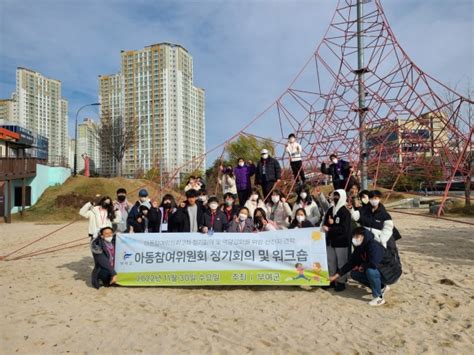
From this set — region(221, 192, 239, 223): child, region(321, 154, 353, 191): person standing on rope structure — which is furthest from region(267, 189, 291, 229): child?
region(321, 154, 353, 191): person standing on rope structure

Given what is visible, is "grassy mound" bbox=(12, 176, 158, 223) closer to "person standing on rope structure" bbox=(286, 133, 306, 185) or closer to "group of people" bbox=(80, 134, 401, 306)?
"person standing on rope structure" bbox=(286, 133, 306, 185)

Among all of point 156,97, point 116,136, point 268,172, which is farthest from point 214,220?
point 156,97

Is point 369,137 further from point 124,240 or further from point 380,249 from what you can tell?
point 124,240

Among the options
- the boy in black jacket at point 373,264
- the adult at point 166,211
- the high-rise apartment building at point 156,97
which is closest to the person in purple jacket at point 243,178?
the adult at point 166,211

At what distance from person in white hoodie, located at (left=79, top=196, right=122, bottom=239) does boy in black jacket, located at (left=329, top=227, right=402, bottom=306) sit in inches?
171

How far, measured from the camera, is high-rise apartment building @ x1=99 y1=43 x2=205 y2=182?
40219 millimetres

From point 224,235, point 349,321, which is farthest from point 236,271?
point 349,321

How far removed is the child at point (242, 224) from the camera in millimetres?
6086

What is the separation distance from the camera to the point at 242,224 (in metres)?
6.11

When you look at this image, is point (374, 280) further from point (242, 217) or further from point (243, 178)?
point (243, 178)

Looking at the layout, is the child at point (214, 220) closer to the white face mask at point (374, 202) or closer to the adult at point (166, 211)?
the adult at point (166, 211)

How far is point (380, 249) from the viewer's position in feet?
16.2

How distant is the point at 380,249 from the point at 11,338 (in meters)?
4.57

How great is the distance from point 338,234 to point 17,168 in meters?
21.1
